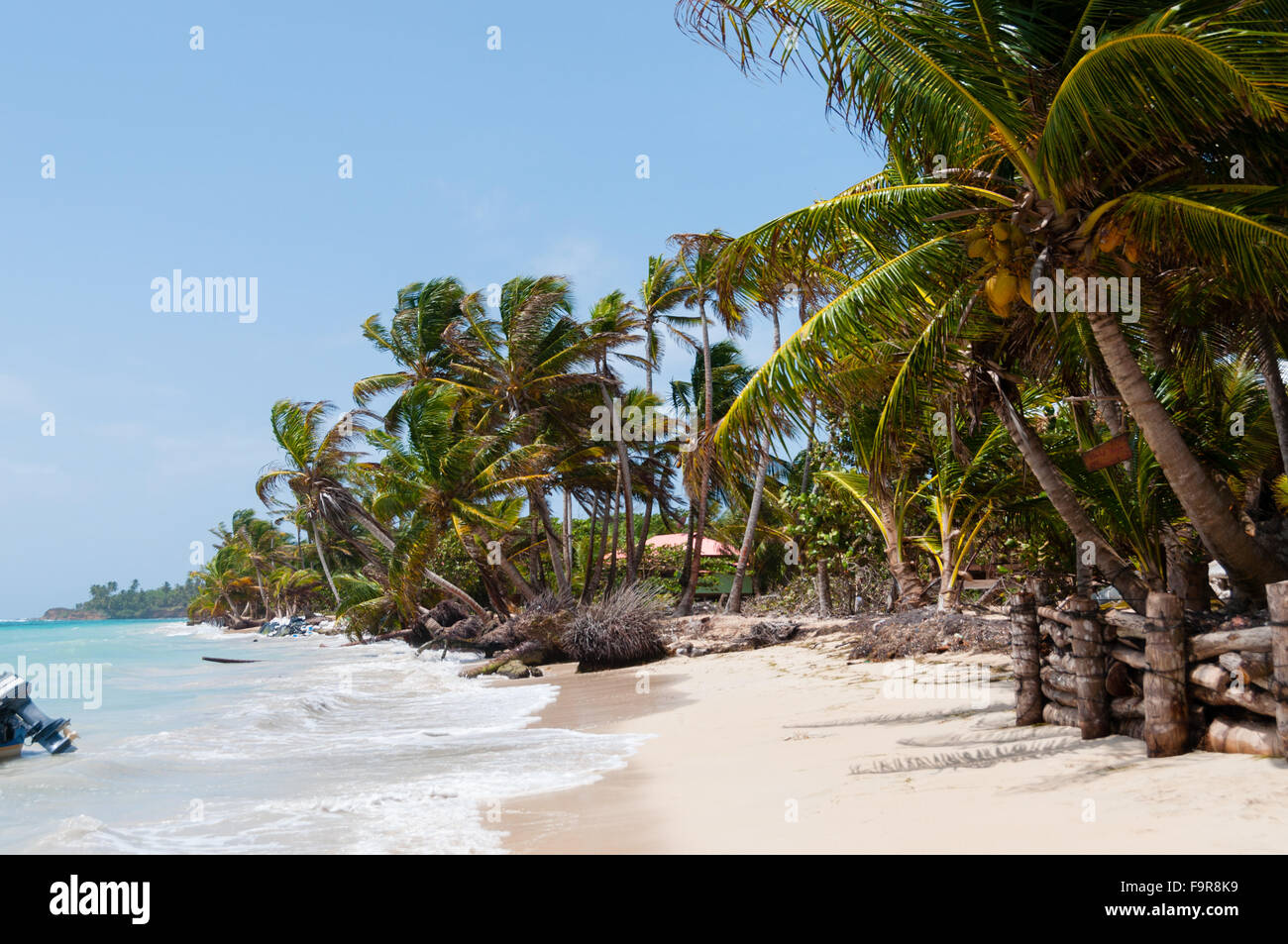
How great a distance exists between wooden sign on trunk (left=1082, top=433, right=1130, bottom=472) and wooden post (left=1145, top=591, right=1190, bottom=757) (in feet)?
4.29

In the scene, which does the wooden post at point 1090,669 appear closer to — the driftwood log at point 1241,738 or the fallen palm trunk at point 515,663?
the driftwood log at point 1241,738

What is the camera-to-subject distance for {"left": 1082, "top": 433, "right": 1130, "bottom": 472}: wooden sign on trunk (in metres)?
6.04

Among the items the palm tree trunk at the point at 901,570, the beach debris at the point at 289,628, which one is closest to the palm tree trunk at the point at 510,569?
Answer: the palm tree trunk at the point at 901,570

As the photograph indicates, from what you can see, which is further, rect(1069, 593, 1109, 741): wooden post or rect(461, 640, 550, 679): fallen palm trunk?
rect(461, 640, 550, 679): fallen palm trunk

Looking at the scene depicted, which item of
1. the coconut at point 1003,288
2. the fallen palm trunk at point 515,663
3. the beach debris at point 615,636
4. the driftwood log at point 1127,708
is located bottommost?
the fallen palm trunk at point 515,663

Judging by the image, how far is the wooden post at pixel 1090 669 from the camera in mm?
5785

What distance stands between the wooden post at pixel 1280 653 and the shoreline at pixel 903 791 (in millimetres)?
221

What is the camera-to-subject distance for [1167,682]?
200 inches

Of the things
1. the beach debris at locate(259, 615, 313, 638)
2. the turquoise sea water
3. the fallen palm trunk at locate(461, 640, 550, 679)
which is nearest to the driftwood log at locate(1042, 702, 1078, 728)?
the turquoise sea water

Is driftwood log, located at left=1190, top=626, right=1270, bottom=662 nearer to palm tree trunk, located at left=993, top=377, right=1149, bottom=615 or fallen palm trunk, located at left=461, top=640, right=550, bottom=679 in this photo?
palm tree trunk, located at left=993, top=377, right=1149, bottom=615

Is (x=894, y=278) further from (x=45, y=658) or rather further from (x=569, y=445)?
(x=45, y=658)

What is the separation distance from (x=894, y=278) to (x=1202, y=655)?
340cm

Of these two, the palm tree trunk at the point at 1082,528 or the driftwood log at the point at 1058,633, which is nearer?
the driftwood log at the point at 1058,633

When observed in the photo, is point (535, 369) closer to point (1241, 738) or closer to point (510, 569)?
point (510, 569)
